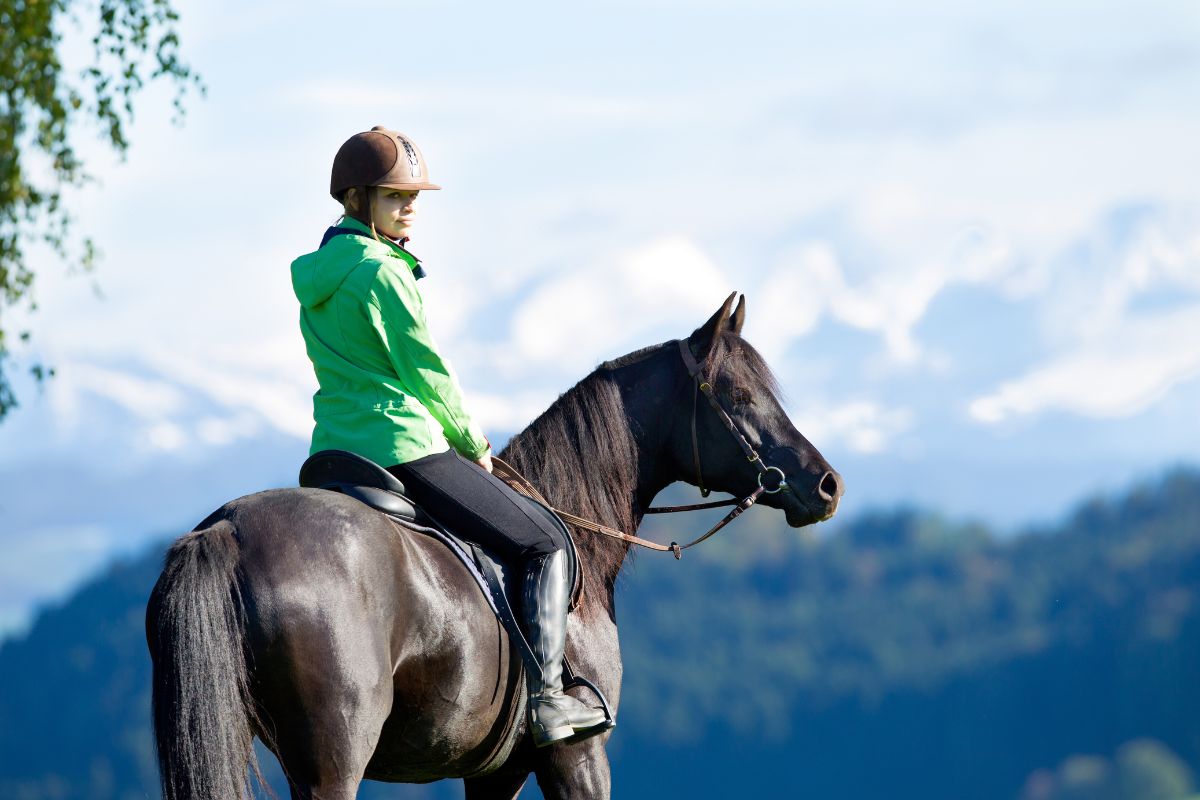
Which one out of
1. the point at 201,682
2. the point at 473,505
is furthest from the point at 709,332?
the point at 201,682

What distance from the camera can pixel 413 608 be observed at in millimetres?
5348

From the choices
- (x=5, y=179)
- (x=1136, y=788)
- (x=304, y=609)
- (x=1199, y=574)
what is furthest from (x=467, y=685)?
(x=1199, y=574)

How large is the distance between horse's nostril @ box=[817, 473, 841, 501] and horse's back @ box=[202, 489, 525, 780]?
172 cm

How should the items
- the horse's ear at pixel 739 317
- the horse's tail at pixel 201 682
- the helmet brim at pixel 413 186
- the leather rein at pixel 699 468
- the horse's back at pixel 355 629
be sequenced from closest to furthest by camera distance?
the horse's tail at pixel 201 682 < the horse's back at pixel 355 629 < the helmet brim at pixel 413 186 < the leather rein at pixel 699 468 < the horse's ear at pixel 739 317

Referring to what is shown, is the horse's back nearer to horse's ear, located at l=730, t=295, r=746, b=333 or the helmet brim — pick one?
the helmet brim

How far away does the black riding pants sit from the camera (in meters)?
5.76

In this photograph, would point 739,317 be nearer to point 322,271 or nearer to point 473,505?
point 473,505

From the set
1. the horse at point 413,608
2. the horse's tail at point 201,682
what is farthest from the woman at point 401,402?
the horse's tail at point 201,682

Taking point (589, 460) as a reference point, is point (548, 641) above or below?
below

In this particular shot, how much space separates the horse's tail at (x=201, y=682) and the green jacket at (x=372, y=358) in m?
0.96

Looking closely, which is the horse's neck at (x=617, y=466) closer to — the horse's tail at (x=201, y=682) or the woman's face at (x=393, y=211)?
the woman's face at (x=393, y=211)

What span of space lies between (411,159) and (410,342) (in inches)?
31.7

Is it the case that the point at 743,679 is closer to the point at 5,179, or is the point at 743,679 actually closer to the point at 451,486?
the point at 5,179

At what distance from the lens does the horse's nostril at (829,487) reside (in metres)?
6.63
